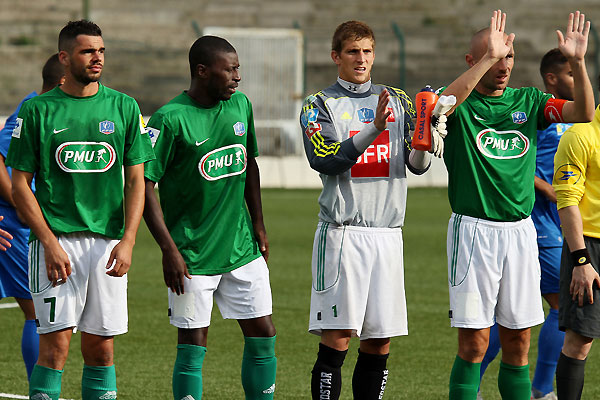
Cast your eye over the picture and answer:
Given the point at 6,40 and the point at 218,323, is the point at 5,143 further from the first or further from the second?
the point at 6,40

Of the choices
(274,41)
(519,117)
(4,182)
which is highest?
(274,41)

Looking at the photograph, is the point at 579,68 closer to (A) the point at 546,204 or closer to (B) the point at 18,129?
(A) the point at 546,204

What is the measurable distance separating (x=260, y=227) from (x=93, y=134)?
3.46 ft

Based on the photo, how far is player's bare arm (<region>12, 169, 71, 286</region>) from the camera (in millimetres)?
4719

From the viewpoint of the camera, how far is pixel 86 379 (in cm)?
495

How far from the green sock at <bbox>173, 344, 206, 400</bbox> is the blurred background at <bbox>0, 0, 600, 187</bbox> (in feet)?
65.7

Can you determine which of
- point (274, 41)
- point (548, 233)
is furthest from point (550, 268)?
point (274, 41)

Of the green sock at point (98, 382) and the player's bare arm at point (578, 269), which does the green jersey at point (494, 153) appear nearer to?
the player's bare arm at point (578, 269)

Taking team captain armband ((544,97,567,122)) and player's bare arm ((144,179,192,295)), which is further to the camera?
team captain armband ((544,97,567,122))

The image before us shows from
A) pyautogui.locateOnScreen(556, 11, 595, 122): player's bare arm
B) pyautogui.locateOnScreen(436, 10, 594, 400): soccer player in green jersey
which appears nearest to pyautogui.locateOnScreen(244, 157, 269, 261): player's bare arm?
pyautogui.locateOnScreen(436, 10, 594, 400): soccer player in green jersey

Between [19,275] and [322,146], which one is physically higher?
[322,146]

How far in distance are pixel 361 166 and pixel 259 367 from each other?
1147mm

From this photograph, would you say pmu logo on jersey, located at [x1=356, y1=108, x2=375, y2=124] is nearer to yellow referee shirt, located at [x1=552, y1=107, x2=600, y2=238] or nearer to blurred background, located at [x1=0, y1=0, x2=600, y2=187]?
yellow referee shirt, located at [x1=552, y1=107, x2=600, y2=238]

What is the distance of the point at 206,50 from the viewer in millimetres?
5164
